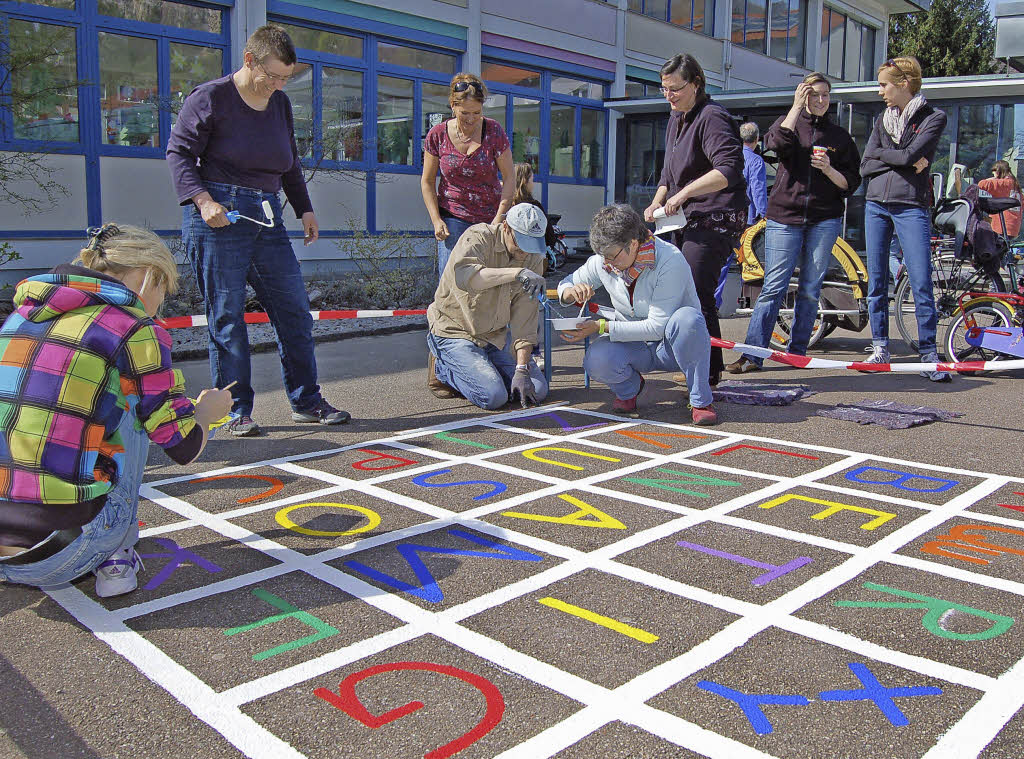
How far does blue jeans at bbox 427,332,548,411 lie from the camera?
5.57 metres

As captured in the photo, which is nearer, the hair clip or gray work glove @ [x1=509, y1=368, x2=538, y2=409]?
the hair clip

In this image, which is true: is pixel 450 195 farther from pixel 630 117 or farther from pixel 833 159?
pixel 630 117

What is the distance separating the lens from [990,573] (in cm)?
312

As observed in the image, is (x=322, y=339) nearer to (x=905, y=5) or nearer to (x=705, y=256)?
(x=705, y=256)

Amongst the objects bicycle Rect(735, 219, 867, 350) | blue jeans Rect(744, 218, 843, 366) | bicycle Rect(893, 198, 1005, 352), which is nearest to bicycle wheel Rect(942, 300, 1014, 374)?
bicycle Rect(893, 198, 1005, 352)

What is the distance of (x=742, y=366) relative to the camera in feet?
23.0

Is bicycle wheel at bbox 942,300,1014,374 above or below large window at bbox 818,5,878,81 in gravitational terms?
below

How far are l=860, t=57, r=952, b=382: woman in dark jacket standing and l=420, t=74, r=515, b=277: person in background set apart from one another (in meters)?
2.38

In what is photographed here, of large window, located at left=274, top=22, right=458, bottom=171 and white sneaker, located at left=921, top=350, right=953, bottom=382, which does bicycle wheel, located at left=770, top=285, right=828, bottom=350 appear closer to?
white sneaker, located at left=921, top=350, right=953, bottom=382

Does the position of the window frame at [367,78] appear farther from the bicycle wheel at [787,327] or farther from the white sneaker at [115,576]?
the white sneaker at [115,576]

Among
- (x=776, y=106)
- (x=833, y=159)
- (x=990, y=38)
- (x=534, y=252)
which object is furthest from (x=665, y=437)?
(x=990, y=38)

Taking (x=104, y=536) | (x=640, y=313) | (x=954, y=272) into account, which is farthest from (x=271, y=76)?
(x=954, y=272)

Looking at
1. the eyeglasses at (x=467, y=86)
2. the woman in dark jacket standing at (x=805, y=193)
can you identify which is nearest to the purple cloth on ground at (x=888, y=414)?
the woman in dark jacket standing at (x=805, y=193)

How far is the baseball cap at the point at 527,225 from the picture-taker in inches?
207
